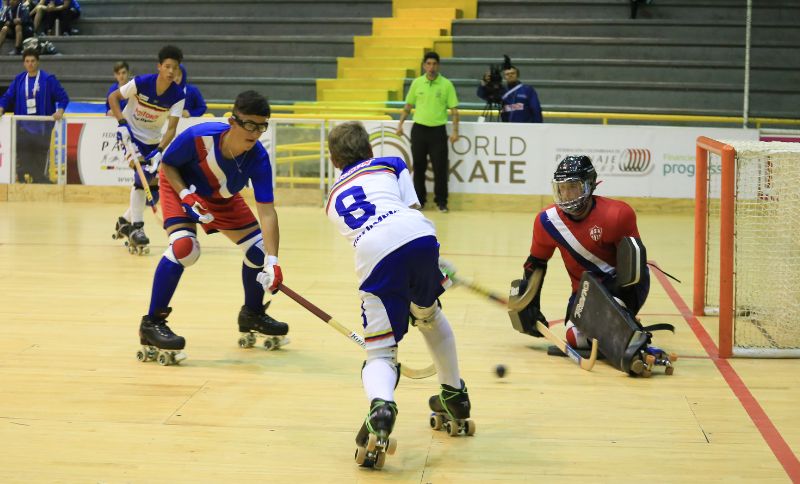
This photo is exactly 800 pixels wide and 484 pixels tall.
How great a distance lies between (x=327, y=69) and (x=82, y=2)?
4.79 metres

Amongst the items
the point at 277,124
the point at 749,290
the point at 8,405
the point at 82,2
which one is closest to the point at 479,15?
the point at 277,124

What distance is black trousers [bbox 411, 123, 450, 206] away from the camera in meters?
11.9

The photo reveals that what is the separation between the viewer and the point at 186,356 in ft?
17.8

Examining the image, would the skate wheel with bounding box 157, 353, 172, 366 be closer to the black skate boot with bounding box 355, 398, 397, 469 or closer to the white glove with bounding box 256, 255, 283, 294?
the white glove with bounding box 256, 255, 283, 294

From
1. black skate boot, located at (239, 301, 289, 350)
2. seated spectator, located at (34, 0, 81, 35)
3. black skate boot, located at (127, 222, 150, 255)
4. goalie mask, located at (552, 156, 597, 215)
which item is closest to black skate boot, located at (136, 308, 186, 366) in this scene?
black skate boot, located at (239, 301, 289, 350)

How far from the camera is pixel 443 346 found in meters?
4.19

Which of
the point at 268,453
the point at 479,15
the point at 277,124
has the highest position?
the point at 479,15

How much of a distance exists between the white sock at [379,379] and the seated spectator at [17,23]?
1454cm

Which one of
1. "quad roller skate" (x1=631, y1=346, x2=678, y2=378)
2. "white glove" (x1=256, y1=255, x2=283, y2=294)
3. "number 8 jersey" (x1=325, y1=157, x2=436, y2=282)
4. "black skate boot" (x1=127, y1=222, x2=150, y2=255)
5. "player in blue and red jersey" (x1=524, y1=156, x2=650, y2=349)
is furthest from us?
"black skate boot" (x1=127, y1=222, x2=150, y2=255)

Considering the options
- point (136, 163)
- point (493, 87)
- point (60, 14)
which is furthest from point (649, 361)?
point (60, 14)

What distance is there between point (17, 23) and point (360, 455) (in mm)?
14806

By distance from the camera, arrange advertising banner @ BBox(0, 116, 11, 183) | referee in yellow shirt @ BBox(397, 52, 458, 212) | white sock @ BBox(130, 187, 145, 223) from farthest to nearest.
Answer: advertising banner @ BBox(0, 116, 11, 183) → referee in yellow shirt @ BBox(397, 52, 458, 212) → white sock @ BBox(130, 187, 145, 223)

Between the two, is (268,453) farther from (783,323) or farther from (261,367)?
(783,323)

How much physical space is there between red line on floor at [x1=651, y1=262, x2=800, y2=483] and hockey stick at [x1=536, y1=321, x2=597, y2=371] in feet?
2.13
